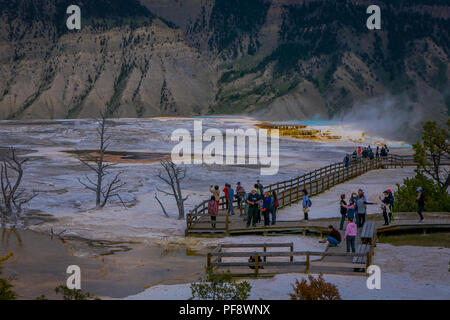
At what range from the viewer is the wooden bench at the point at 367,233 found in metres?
16.6

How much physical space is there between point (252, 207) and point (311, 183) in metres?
9.17

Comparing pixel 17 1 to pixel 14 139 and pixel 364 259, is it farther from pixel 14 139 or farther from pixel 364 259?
pixel 364 259

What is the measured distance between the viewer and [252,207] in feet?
67.2

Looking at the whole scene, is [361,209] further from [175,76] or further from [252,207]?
[175,76]

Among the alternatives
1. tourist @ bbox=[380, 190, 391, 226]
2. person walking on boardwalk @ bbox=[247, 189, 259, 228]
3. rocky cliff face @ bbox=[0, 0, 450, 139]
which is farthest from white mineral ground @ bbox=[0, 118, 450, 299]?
rocky cliff face @ bbox=[0, 0, 450, 139]

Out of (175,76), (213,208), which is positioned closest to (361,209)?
(213,208)

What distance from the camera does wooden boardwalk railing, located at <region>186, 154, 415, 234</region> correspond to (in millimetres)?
23322

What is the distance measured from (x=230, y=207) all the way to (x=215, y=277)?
11377mm

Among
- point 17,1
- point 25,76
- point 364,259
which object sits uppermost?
point 17,1

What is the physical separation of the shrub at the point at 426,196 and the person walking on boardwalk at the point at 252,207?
6.18m

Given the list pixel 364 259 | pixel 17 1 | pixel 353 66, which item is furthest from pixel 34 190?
pixel 17 1

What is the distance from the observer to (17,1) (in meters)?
195

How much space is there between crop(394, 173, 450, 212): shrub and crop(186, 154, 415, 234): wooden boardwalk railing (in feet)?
15.1

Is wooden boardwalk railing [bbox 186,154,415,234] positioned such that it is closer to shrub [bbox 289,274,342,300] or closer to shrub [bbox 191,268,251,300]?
shrub [bbox 191,268,251,300]
